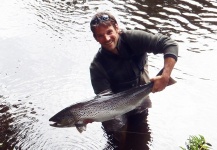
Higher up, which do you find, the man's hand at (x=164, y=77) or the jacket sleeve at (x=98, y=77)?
the man's hand at (x=164, y=77)

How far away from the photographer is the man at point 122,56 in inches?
177

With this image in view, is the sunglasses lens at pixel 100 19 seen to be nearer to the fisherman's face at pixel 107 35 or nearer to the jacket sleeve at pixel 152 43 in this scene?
the fisherman's face at pixel 107 35

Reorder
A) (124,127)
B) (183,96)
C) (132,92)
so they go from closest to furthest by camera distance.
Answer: (132,92) < (124,127) < (183,96)

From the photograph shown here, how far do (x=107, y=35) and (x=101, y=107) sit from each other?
106 cm

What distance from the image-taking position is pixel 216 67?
816 cm

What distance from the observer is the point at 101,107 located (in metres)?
4.60

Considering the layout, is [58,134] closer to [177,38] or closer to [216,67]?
[216,67]

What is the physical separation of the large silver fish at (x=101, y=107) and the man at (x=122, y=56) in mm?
153

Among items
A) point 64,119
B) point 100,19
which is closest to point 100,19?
point 100,19

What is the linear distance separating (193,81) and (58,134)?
11.8 feet

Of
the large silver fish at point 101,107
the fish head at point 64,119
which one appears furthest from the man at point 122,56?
the fish head at point 64,119

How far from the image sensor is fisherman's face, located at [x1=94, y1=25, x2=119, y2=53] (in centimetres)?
459

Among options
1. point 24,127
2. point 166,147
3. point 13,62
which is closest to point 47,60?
point 13,62

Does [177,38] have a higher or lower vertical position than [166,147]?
higher
